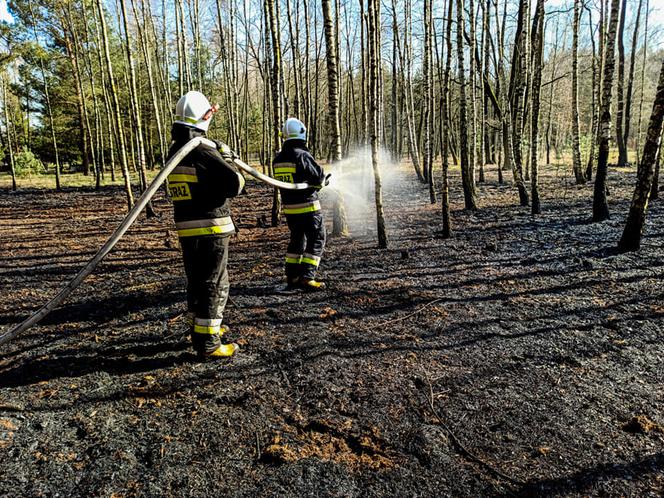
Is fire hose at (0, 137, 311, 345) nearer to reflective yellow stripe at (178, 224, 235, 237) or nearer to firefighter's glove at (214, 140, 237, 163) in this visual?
firefighter's glove at (214, 140, 237, 163)

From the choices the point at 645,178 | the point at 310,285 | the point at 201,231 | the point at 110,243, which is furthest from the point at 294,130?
the point at 645,178

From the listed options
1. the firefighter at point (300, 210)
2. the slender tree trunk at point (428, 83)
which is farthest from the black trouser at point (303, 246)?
the slender tree trunk at point (428, 83)

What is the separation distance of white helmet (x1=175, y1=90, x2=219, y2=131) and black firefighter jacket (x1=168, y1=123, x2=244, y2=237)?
0.19 ft

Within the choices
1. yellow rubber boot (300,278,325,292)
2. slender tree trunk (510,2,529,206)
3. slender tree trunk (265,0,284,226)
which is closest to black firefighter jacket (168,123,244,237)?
yellow rubber boot (300,278,325,292)

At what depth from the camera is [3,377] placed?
3.27m

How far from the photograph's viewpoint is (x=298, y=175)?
522 centimetres

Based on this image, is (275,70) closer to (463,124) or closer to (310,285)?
(463,124)

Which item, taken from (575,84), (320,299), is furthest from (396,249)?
(575,84)

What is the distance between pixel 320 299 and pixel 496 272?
2.61m

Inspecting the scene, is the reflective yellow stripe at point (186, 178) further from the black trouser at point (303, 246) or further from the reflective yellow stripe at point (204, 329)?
the black trouser at point (303, 246)

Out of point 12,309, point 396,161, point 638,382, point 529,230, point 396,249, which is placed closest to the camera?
point 638,382

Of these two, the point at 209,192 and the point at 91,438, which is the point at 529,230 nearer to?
the point at 209,192

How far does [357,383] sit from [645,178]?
576 cm

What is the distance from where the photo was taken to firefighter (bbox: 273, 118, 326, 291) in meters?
5.23
